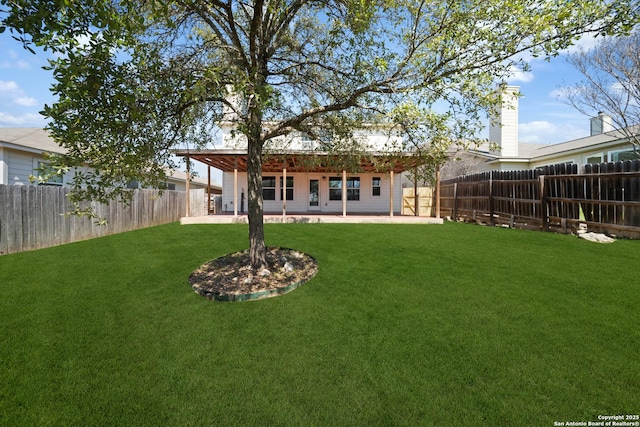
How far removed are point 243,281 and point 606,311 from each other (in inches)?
189

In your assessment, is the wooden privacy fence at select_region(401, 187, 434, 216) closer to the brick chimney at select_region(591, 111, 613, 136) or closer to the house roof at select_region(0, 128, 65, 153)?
the brick chimney at select_region(591, 111, 613, 136)

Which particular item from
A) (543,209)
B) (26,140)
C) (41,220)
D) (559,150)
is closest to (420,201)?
(559,150)

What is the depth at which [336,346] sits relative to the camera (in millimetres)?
3002

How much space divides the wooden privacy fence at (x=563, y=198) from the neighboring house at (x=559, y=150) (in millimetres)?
1729

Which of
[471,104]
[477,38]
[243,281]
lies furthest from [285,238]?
[477,38]

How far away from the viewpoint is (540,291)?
413cm

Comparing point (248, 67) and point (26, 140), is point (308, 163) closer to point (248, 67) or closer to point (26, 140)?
point (248, 67)

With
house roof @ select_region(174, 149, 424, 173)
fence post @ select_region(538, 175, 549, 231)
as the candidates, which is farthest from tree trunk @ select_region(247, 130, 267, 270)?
fence post @ select_region(538, 175, 549, 231)

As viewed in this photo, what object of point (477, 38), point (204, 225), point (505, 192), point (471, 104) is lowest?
point (204, 225)

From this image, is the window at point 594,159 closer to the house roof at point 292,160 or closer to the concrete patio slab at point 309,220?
the concrete patio slab at point 309,220

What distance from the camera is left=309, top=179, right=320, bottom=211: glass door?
627 inches

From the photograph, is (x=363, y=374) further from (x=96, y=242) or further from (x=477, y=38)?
(x=96, y=242)

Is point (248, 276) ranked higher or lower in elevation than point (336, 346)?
higher

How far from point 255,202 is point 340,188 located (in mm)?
Answer: 11226
